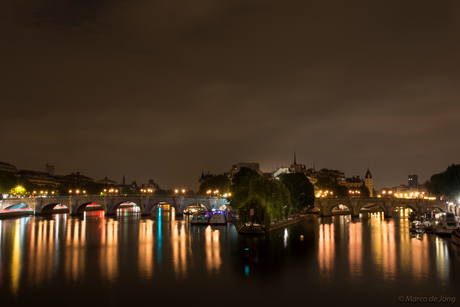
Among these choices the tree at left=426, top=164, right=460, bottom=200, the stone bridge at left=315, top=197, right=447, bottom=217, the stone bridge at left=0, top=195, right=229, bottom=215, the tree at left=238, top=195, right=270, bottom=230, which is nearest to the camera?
the tree at left=238, top=195, right=270, bottom=230

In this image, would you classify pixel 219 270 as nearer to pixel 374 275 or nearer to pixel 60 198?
pixel 374 275

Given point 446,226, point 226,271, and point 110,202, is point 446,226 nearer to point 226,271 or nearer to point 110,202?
point 226,271

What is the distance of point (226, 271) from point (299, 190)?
57.1 m

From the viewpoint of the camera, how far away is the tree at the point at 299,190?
84.4 metres

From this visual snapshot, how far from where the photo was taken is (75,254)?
134 ft

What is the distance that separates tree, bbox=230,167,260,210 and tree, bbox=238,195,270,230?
8.75 meters

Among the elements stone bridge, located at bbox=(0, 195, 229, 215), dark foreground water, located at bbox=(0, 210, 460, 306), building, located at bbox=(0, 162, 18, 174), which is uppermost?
building, located at bbox=(0, 162, 18, 174)

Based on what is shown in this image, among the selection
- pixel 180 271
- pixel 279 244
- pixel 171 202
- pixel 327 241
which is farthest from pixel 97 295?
pixel 171 202

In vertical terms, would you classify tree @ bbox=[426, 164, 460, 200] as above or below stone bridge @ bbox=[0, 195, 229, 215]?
above

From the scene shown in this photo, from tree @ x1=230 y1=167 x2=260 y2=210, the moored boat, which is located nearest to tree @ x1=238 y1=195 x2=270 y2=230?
tree @ x1=230 y1=167 x2=260 y2=210

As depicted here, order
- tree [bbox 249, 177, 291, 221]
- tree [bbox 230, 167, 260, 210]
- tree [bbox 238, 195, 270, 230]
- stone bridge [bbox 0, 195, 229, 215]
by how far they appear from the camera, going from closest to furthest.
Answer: tree [bbox 238, 195, 270, 230], tree [bbox 249, 177, 291, 221], tree [bbox 230, 167, 260, 210], stone bridge [bbox 0, 195, 229, 215]

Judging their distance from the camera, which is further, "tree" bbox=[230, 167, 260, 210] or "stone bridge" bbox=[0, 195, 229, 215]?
"stone bridge" bbox=[0, 195, 229, 215]

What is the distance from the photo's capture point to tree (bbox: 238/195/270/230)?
52.6 m

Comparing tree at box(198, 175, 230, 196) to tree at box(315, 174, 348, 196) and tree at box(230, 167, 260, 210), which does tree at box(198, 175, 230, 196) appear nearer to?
tree at box(315, 174, 348, 196)
